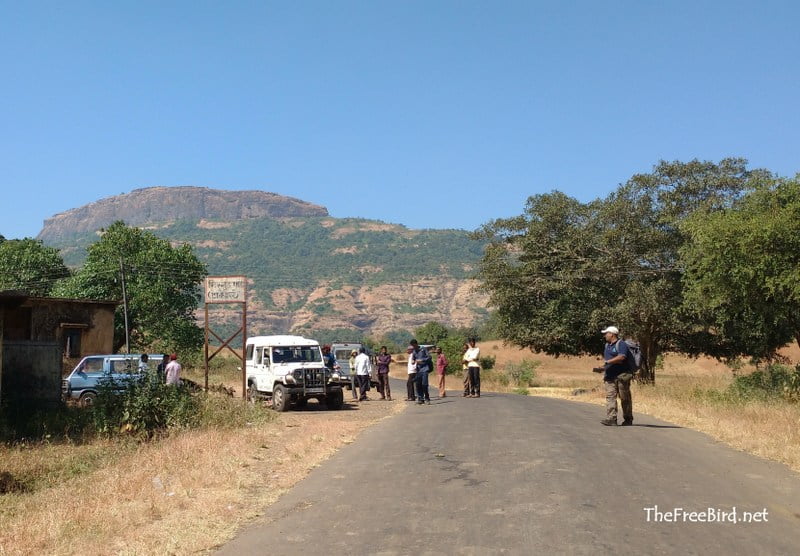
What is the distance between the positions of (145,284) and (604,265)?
3454cm

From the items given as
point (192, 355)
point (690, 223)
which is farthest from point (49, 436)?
point (192, 355)

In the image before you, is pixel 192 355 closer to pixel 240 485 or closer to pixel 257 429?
pixel 257 429

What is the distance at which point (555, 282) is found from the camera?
122 feet

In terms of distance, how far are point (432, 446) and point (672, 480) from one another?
13.4 feet

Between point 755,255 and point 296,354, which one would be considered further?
point 296,354

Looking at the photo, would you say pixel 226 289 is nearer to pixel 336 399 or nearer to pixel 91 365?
pixel 336 399

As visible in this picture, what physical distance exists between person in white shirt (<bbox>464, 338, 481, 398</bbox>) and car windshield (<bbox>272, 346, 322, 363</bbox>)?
4.57 m

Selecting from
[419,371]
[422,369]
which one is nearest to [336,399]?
[419,371]

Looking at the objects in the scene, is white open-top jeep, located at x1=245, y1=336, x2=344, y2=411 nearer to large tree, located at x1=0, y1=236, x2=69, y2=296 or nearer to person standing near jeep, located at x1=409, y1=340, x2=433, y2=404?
person standing near jeep, located at x1=409, y1=340, x2=433, y2=404

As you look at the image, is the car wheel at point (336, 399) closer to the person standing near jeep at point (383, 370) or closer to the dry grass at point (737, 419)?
the person standing near jeep at point (383, 370)

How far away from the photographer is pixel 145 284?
55.9m
